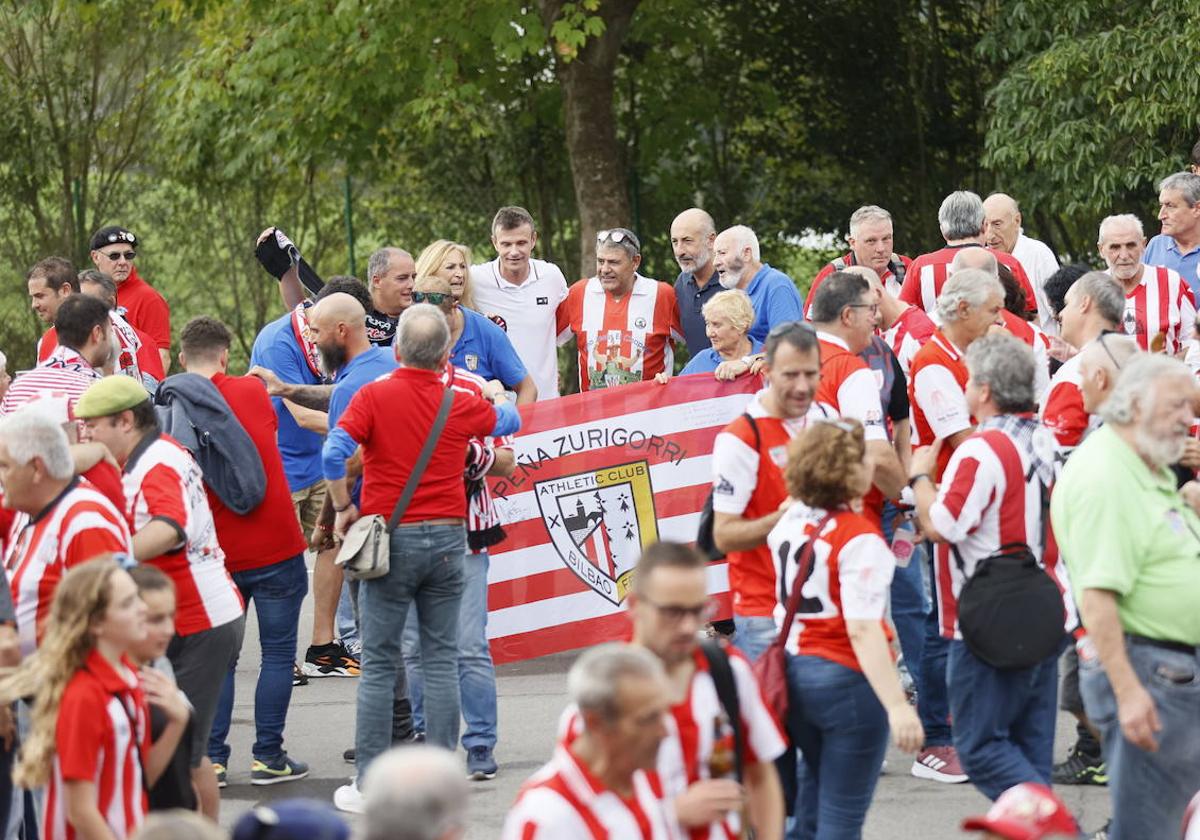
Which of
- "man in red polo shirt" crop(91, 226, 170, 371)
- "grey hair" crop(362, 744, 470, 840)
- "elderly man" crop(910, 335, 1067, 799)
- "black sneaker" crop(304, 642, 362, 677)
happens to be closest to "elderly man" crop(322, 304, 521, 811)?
"elderly man" crop(910, 335, 1067, 799)

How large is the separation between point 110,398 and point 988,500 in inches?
116

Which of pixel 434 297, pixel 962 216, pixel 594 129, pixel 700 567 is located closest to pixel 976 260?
pixel 962 216

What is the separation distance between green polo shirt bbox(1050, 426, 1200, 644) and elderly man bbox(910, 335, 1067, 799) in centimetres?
69

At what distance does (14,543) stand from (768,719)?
2.59m

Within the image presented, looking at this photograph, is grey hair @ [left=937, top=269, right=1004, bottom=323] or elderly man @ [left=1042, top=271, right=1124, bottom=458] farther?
grey hair @ [left=937, top=269, right=1004, bottom=323]

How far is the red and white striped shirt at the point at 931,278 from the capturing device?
359 inches

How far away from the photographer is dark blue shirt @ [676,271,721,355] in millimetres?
9383

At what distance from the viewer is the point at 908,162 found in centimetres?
1852

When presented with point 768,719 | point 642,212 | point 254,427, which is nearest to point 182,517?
point 254,427

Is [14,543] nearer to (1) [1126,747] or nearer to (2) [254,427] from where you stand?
(2) [254,427]

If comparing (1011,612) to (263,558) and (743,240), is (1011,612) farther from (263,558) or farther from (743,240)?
(743,240)

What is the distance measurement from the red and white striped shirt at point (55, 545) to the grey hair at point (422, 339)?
1.57 meters

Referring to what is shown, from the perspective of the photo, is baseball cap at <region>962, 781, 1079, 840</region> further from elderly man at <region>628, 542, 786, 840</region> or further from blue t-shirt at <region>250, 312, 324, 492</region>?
blue t-shirt at <region>250, 312, 324, 492</region>

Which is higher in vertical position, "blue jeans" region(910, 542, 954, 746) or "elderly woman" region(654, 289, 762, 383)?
"elderly woman" region(654, 289, 762, 383)
